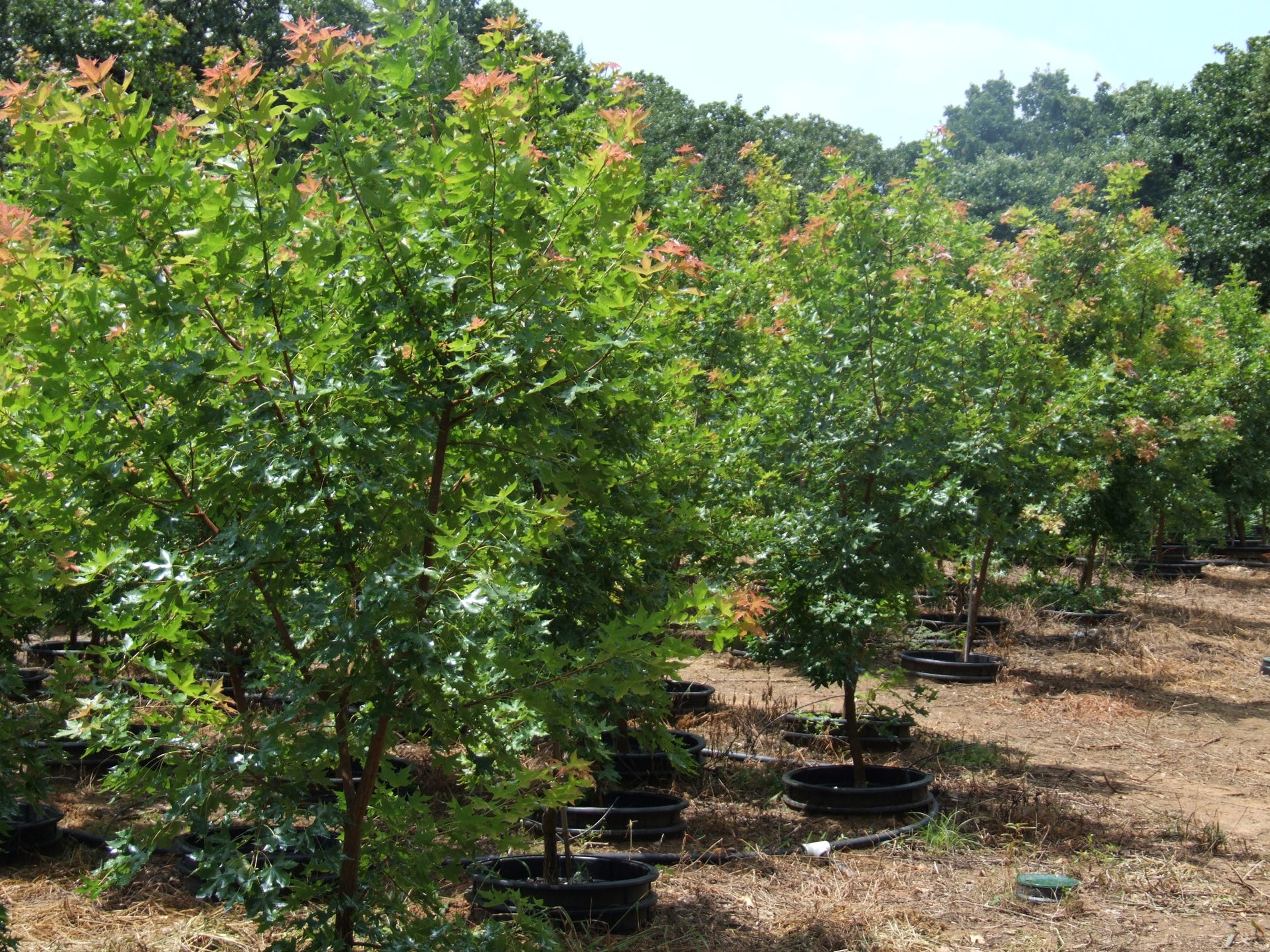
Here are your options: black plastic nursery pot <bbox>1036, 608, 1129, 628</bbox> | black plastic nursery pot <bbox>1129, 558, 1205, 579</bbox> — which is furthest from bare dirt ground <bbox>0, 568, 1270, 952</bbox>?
black plastic nursery pot <bbox>1129, 558, 1205, 579</bbox>

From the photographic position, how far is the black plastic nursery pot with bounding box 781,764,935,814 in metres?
6.37

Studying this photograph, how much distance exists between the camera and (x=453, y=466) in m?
3.51

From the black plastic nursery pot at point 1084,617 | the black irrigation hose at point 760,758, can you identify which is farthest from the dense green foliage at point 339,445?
the black plastic nursery pot at point 1084,617

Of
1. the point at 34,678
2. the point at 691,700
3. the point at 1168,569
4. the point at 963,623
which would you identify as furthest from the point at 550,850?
the point at 1168,569

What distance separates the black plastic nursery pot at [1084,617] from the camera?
12859 millimetres

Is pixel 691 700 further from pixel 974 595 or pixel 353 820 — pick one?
pixel 353 820

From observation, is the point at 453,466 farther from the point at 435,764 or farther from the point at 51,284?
the point at 51,284

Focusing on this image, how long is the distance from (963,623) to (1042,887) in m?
7.67

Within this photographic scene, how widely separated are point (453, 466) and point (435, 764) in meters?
0.92

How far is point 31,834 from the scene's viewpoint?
17.5ft

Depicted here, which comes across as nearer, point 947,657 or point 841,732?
point 841,732

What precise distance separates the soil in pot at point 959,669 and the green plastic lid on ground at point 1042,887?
5.45 m

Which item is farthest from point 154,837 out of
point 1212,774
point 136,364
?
point 1212,774

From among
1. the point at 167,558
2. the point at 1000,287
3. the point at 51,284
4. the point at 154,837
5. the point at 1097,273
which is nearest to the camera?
the point at 167,558
